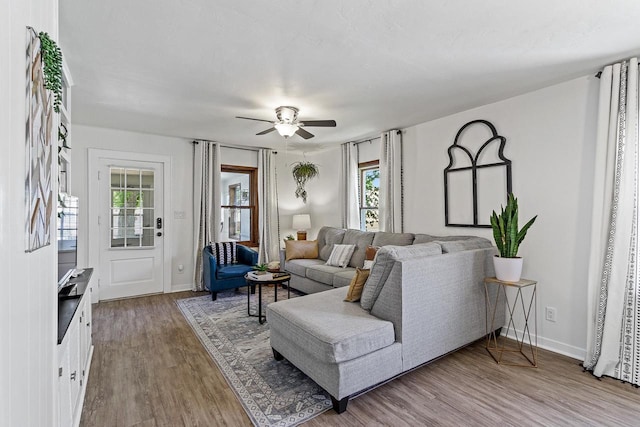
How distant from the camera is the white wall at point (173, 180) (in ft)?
14.6

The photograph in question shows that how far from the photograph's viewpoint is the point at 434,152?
162 inches

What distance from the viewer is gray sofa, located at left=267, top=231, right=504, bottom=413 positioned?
208 cm

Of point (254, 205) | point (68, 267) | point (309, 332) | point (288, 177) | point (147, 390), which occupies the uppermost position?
point (288, 177)

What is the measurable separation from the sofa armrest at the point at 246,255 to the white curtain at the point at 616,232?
13.2 ft

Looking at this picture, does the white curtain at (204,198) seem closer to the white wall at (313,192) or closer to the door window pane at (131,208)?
the door window pane at (131,208)

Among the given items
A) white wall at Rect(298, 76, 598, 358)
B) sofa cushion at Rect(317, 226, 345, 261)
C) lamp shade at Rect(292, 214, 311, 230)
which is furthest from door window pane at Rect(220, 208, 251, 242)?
white wall at Rect(298, 76, 598, 358)

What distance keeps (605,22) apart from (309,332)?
275 cm

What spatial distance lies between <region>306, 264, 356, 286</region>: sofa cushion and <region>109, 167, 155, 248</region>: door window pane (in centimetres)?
257

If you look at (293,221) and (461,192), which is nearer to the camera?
(461,192)

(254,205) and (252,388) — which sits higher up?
(254,205)

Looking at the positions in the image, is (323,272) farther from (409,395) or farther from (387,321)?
(409,395)

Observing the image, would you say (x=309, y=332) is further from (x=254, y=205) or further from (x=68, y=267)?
(x=254, y=205)

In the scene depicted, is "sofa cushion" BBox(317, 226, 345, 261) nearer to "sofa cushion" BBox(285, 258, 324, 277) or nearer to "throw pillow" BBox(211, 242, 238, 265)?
"sofa cushion" BBox(285, 258, 324, 277)

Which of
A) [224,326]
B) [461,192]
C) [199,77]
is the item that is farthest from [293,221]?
[199,77]
